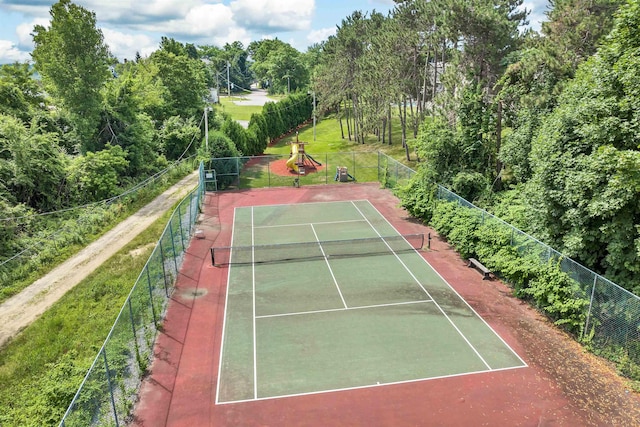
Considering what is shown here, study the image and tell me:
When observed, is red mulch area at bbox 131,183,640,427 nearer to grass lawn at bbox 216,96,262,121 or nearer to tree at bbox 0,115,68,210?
tree at bbox 0,115,68,210

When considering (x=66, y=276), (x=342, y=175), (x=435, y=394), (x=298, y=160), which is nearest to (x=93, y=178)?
(x=66, y=276)

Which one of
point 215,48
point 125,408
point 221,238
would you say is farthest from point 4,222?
point 215,48

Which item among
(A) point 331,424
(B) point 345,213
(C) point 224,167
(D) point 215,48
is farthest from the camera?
(D) point 215,48

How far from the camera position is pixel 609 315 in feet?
44.2

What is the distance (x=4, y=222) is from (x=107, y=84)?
63.4ft

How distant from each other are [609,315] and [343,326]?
817 cm

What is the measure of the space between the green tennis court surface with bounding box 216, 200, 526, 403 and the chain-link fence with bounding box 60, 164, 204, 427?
240 centimetres

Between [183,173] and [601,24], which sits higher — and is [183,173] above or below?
below

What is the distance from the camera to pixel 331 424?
36.5 ft

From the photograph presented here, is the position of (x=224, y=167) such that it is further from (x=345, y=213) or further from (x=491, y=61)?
(x=491, y=61)

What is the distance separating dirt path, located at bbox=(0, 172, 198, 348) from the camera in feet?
54.7

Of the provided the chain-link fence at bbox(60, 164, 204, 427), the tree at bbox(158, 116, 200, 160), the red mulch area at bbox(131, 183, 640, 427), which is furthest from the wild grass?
the tree at bbox(158, 116, 200, 160)

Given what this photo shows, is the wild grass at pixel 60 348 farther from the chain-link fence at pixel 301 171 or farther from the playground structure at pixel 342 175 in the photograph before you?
the playground structure at pixel 342 175

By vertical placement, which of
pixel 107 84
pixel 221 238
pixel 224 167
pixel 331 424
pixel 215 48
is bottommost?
pixel 331 424
